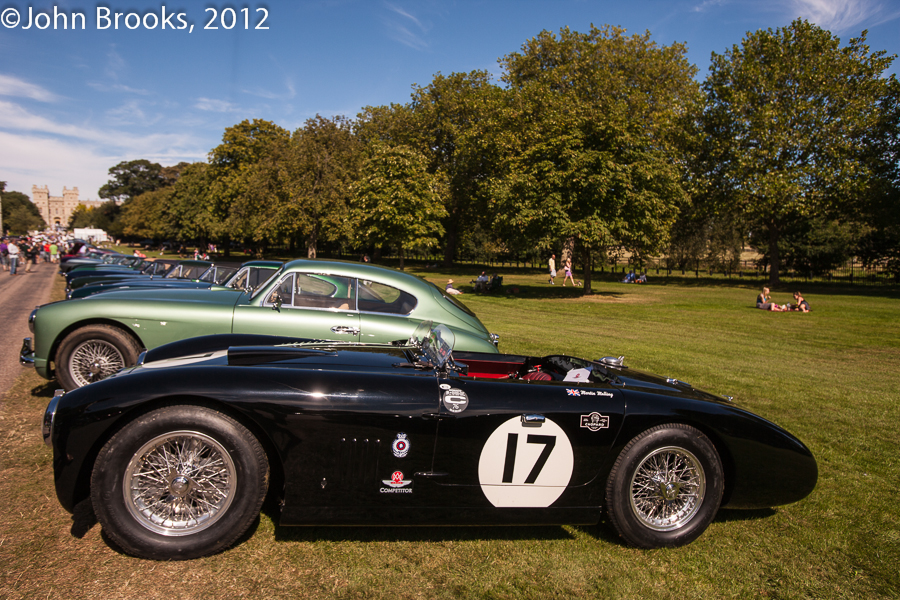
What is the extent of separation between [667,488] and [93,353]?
19.1 feet

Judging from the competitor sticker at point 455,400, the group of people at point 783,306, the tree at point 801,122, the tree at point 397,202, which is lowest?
the group of people at point 783,306

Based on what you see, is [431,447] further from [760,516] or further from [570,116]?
[570,116]

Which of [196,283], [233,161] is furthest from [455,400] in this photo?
[233,161]

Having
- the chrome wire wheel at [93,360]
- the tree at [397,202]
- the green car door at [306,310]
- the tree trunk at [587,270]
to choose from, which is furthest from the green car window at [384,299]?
the tree at [397,202]

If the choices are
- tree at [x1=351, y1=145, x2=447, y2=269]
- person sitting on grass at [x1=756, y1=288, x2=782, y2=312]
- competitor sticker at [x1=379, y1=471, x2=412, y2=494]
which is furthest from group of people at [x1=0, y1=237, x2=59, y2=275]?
person sitting on grass at [x1=756, y1=288, x2=782, y2=312]

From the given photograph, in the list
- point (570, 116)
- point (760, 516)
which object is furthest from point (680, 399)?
point (570, 116)

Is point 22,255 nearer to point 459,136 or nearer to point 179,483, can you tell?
point 459,136

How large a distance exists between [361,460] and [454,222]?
44800 millimetres

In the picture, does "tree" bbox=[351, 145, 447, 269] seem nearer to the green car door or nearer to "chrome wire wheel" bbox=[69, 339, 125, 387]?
the green car door

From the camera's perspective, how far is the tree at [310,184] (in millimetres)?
39094

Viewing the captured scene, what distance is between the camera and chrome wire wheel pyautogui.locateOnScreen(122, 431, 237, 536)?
2971 mm

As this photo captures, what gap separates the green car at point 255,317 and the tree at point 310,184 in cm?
3265

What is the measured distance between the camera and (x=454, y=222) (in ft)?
155

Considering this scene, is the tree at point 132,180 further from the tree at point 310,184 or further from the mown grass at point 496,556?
the mown grass at point 496,556
